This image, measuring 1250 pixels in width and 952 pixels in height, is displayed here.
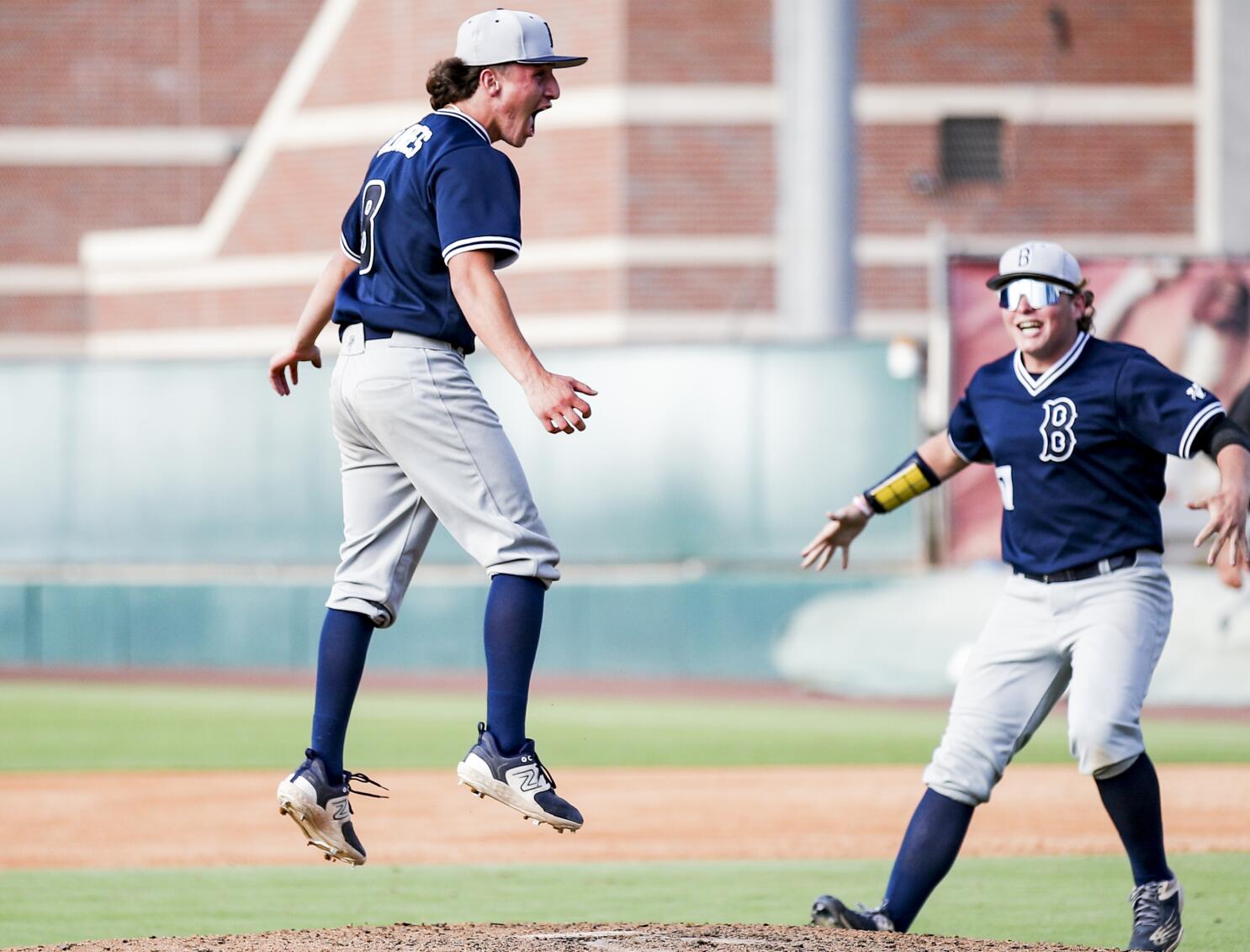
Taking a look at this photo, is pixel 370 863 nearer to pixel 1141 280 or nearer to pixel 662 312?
pixel 1141 280

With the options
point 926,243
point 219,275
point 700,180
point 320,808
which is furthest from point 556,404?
point 219,275

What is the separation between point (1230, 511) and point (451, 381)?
2100 mm

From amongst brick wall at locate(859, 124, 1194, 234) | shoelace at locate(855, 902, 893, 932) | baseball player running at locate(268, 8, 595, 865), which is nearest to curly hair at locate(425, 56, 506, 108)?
baseball player running at locate(268, 8, 595, 865)

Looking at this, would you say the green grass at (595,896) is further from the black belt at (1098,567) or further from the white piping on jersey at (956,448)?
the white piping on jersey at (956,448)

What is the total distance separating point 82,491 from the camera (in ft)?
58.2

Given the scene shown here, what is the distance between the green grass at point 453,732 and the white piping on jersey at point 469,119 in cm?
663

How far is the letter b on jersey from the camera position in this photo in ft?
18.8

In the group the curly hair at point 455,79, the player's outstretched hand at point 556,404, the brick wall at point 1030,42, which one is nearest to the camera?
the player's outstretched hand at point 556,404

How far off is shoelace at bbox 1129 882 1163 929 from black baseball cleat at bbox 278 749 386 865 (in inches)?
87.5

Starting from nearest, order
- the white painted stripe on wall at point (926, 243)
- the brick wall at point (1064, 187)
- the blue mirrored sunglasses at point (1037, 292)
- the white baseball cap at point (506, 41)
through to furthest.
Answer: the white baseball cap at point (506, 41), the blue mirrored sunglasses at point (1037, 292), the white painted stripe on wall at point (926, 243), the brick wall at point (1064, 187)

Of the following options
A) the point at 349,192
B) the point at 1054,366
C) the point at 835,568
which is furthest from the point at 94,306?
the point at 1054,366

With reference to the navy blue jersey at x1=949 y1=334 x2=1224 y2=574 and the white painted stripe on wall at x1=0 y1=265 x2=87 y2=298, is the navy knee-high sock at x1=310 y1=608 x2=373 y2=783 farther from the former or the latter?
the white painted stripe on wall at x1=0 y1=265 x2=87 y2=298

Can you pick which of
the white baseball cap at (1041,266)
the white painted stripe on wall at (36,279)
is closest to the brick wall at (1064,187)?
the white painted stripe on wall at (36,279)

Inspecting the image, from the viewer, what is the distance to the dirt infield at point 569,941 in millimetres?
5047
